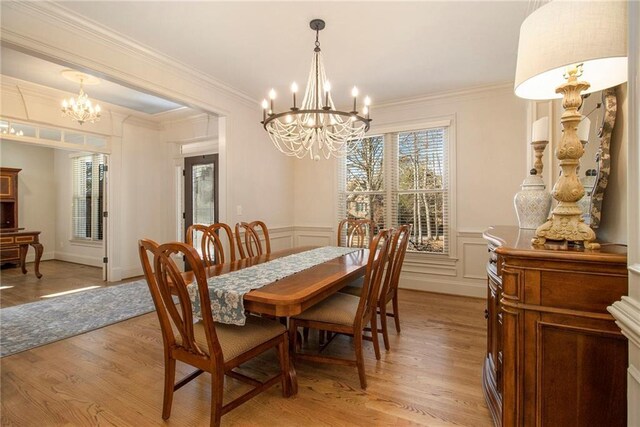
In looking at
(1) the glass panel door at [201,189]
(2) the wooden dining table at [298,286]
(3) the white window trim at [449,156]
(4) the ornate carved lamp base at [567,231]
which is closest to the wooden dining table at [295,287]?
(2) the wooden dining table at [298,286]

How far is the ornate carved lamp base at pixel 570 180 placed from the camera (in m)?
1.19

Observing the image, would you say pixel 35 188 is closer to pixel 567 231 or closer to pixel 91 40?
pixel 91 40

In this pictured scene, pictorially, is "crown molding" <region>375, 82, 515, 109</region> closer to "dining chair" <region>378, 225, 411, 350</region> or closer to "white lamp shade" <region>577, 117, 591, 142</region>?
"dining chair" <region>378, 225, 411, 350</region>

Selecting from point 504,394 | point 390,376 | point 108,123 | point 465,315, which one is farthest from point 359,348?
point 108,123

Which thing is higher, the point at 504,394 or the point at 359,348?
the point at 504,394

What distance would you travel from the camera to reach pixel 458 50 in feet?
9.47

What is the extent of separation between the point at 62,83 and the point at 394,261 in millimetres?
4668

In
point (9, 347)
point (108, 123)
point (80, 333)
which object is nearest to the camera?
point (9, 347)

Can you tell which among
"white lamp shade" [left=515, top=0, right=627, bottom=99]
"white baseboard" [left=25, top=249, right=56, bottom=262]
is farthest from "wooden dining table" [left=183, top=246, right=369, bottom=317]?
"white baseboard" [left=25, top=249, right=56, bottom=262]

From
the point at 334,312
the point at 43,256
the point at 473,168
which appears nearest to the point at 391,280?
the point at 334,312

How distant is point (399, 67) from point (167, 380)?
343 cm

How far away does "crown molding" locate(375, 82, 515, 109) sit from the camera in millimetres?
3662

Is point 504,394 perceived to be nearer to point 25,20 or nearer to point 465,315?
point 465,315

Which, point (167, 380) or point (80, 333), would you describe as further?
point (80, 333)
